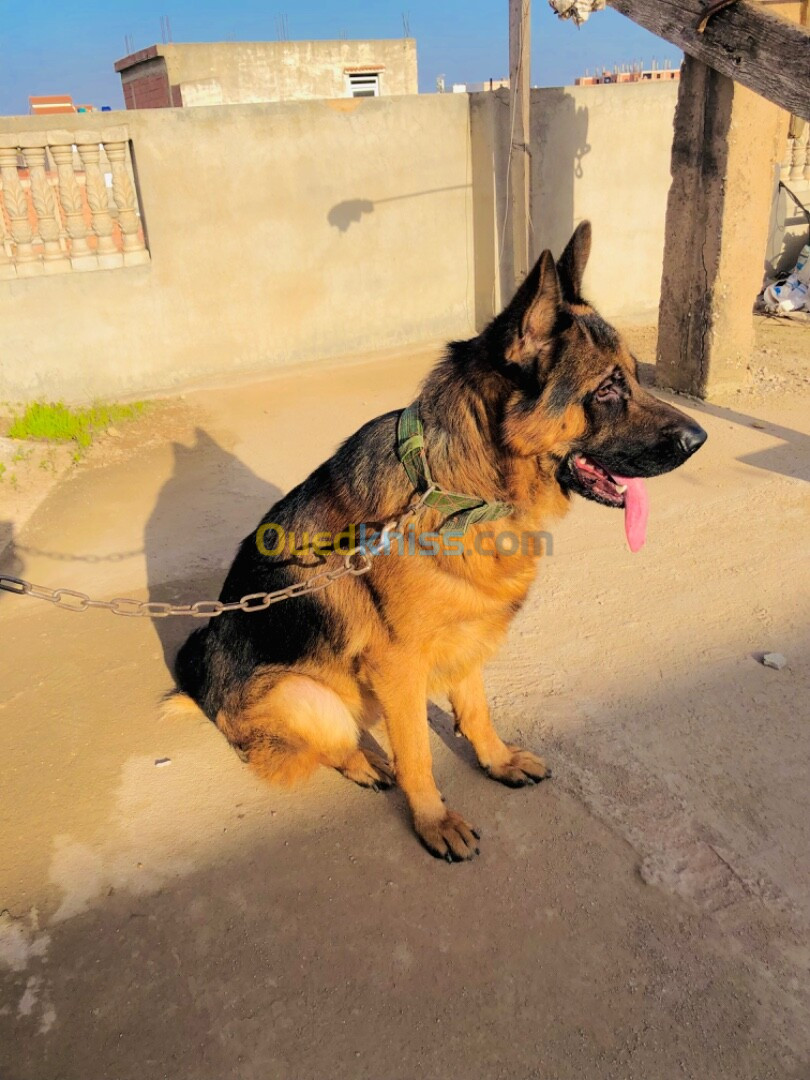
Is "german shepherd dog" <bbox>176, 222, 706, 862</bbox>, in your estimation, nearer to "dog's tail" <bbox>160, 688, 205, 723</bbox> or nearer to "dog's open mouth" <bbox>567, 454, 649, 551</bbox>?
"dog's open mouth" <bbox>567, 454, 649, 551</bbox>

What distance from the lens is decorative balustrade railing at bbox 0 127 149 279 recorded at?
7078 millimetres

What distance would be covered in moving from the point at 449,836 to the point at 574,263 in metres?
2.15

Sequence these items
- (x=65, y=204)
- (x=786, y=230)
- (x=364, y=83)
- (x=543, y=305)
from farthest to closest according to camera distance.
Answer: (x=364, y=83) → (x=786, y=230) → (x=65, y=204) → (x=543, y=305)

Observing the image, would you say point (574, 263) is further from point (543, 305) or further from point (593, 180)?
point (593, 180)

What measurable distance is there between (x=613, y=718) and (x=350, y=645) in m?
1.36

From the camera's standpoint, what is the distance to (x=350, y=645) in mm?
2848

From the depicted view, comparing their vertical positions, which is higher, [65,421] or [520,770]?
[65,421]

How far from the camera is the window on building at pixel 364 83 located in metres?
26.4

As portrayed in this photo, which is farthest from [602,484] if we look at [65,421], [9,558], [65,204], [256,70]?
[256,70]

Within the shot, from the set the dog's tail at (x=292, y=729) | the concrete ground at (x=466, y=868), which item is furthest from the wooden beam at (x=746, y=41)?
the dog's tail at (x=292, y=729)

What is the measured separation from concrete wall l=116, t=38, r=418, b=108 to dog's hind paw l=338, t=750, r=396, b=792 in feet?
74.0

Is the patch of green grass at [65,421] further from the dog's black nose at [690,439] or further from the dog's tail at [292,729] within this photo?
the dog's black nose at [690,439]

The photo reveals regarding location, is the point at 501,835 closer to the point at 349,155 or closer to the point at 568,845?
the point at 568,845

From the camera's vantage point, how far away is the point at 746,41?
4.85m
